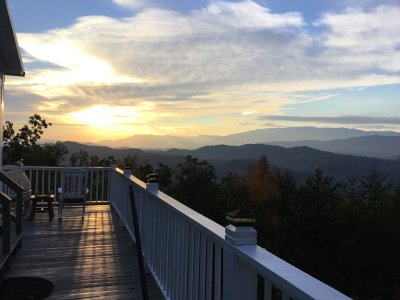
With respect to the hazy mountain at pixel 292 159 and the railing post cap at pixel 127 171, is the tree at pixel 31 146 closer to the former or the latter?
the railing post cap at pixel 127 171

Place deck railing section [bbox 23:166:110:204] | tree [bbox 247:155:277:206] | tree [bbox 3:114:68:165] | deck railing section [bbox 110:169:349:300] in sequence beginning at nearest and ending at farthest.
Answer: deck railing section [bbox 110:169:349:300]
deck railing section [bbox 23:166:110:204]
tree [bbox 3:114:68:165]
tree [bbox 247:155:277:206]

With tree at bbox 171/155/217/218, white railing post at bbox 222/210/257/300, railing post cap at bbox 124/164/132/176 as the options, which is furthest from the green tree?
white railing post at bbox 222/210/257/300

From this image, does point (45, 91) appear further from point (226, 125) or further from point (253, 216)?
point (226, 125)

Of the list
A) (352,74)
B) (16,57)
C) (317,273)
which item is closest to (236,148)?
(317,273)

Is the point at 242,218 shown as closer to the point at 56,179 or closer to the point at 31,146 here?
the point at 56,179

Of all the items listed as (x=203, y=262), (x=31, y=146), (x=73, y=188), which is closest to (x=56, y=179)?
(x=73, y=188)

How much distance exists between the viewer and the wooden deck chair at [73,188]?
7.46 m

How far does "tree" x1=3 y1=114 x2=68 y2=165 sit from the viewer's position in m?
16.0

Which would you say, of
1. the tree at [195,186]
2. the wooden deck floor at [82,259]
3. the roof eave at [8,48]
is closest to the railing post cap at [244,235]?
the wooden deck floor at [82,259]

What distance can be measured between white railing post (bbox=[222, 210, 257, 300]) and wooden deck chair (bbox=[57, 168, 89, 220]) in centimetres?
603

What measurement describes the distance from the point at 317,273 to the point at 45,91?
3067 centimetres

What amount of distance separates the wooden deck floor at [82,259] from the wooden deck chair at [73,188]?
1.46 feet

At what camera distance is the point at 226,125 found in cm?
5981

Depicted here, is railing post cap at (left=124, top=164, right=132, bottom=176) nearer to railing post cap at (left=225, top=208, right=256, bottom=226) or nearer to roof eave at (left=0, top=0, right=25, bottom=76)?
roof eave at (left=0, top=0, right=25, bottom=76)
